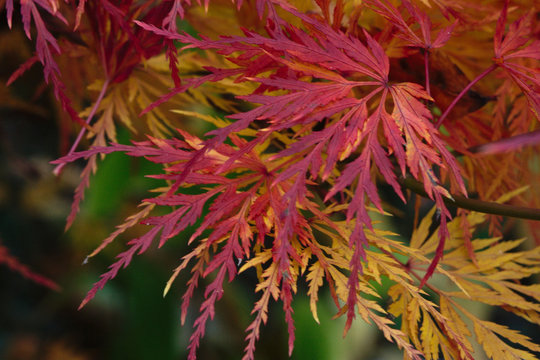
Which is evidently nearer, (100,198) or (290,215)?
(290,215)

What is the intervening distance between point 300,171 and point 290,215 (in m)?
0.03

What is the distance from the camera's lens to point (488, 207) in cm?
39

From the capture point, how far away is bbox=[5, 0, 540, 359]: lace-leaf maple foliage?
31 centimetres

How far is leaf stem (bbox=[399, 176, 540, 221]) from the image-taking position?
374 millimetres

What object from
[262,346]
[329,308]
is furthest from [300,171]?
[262,346]

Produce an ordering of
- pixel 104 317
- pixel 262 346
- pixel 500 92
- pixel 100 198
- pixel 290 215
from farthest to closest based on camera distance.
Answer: pixel 104 317 < pixel 262 346 < pixel 100 198 < pixel 500 92 < pixel 290 215

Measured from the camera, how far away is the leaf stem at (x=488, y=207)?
0.37 m

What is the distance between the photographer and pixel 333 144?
313 millimetres

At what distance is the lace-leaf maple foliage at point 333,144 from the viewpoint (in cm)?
31

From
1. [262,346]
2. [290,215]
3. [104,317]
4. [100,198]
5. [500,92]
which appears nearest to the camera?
[290,215]

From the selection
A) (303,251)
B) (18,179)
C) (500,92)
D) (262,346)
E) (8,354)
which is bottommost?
(8,354)

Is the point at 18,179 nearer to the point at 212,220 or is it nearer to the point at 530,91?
the point at 212,220

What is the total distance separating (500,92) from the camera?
49cm

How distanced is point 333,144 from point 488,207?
17 centimetres
